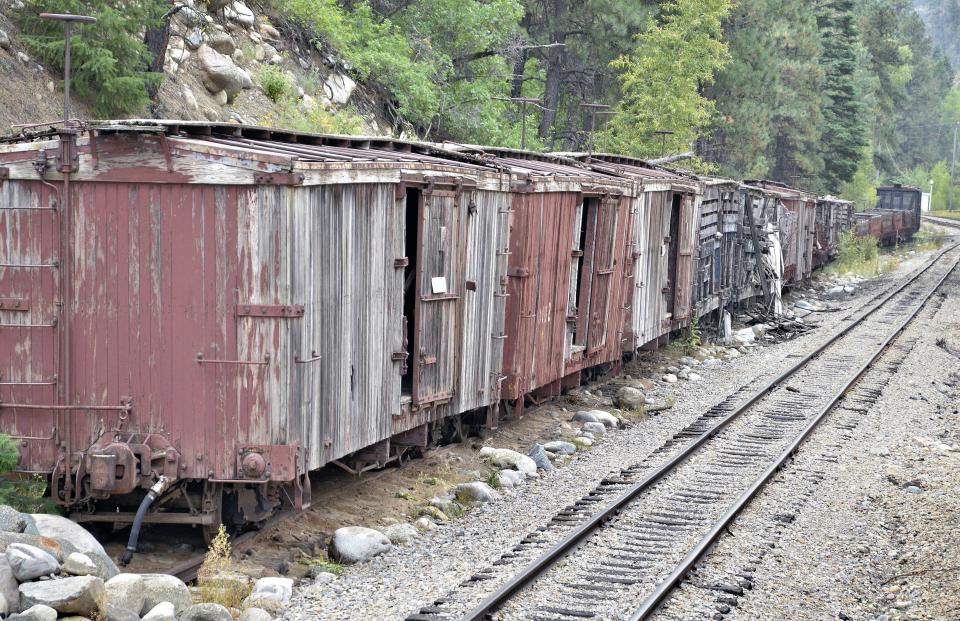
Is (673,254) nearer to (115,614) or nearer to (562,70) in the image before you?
(115,614)

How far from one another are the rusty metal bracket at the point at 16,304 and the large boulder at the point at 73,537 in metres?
1.66

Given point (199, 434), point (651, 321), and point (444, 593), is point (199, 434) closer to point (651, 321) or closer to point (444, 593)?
point (444, 593)

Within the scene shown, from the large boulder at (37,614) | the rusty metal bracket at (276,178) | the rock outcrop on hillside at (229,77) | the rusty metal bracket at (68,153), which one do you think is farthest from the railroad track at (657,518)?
the rock outcrop on hillside at (229,77)

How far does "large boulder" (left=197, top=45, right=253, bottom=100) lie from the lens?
2228 cm

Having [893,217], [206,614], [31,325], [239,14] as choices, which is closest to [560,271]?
[31,325]

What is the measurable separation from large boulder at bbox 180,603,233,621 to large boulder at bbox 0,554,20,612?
1.03 metres

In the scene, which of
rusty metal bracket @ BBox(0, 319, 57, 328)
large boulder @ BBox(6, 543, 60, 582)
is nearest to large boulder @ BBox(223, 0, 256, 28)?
rusty metal bracket @ BBox(0, 319, 57, 328)

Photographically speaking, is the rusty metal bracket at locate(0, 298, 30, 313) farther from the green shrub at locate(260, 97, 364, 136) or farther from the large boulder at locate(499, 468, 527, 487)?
the green shrub at locate(260, 97, 364, 136)

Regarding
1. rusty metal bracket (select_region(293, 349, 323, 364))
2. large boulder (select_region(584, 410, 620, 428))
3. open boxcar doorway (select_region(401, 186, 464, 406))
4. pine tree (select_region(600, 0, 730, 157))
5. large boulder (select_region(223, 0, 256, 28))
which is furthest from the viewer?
pine tree (select_region(600, 0, 730, 157))

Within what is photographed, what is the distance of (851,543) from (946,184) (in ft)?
325

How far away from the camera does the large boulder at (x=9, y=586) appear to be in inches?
275

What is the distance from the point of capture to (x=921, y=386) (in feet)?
64.3

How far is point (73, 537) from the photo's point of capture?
8.23m

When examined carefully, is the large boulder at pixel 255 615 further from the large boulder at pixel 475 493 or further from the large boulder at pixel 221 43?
the large boulder at pixel 221 43
